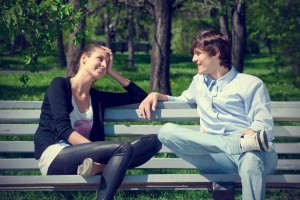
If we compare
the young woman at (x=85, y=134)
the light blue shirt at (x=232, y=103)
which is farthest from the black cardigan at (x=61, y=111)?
the light blue shirt at (x=232, y=103)

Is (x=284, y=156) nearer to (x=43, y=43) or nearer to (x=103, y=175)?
Result: (x=43, y=43)

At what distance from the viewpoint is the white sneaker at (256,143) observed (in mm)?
4602

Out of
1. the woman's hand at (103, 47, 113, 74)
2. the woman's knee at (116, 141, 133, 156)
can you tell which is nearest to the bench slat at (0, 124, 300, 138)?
the woman's hand at (103, 47, 113, 74)

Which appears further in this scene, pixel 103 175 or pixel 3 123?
pixel 3 123

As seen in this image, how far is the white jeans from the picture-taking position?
463cm

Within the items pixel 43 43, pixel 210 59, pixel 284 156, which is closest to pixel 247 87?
pixel 210 59

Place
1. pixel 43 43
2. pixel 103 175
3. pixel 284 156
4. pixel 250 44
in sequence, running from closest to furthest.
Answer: pixel 103 175 < pixel 43 43 < pixel 284 156 < pixel 250 44

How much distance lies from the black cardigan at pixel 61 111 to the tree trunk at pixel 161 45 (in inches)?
360

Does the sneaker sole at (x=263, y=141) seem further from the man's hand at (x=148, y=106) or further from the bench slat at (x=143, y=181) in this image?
the man's hand at (x=148, y=106)

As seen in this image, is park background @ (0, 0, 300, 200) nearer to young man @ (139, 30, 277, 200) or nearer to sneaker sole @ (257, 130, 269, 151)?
young man @ (139, 30, 277, 200)

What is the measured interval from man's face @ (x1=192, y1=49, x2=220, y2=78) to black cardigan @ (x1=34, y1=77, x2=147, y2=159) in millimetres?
685

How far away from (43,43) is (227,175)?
8.45 ft

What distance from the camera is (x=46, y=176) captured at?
5.00 meters

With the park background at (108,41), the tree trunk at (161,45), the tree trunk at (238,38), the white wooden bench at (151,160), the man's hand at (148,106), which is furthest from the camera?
the tree trunk at (238,38)
